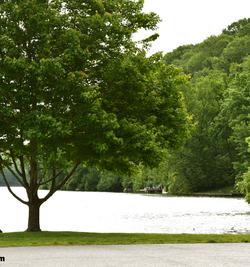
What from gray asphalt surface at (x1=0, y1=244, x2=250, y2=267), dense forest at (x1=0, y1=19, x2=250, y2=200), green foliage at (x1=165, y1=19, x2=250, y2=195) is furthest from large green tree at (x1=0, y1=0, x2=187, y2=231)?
green foliage at (x1=165, y1=19, x2=250, y2=195)

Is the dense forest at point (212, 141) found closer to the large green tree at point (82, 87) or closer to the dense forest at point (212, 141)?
the dense forest at point (212, 141)

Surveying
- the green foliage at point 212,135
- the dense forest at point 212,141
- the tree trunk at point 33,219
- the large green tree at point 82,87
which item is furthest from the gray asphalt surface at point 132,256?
the green foliage at point 212,135

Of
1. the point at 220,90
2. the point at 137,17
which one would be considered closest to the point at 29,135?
the point at 137,17

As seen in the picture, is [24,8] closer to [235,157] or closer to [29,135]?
[29,135]

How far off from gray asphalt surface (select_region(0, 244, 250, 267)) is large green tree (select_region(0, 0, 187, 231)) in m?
4.86

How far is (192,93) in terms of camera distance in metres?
111

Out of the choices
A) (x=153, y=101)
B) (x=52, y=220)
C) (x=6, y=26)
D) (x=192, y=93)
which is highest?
(x=192, y=93)

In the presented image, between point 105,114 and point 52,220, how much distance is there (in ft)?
95.9

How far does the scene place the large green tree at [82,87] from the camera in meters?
23.8

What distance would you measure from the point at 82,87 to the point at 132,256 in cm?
886

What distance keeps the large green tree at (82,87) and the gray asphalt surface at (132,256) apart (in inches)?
191

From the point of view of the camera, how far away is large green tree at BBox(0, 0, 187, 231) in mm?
23812

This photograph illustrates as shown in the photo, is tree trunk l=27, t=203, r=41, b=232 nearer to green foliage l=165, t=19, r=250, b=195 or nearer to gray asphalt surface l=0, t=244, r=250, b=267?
gray asphalt surface l=0, t=244, r=250, b=267

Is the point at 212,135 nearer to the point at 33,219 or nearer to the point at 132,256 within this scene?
the point at 33,219
